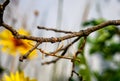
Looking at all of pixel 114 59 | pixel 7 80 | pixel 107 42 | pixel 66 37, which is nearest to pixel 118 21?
pixel 66 37

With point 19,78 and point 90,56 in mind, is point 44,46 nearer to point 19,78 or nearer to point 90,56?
point 19,78

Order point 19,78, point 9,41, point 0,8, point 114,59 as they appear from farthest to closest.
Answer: point 114,59
point 9,41
point 19,78
point 0,8

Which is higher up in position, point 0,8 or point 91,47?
point 91,47

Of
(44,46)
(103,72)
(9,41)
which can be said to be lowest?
(44,46)

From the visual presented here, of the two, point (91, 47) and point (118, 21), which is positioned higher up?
point (91, 47)

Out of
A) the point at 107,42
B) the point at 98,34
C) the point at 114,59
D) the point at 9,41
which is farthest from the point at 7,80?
the point at 114,59

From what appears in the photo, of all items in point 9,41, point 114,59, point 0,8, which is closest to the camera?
point 0,8

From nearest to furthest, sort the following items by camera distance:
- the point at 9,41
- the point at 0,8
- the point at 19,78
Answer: the point at 0,8, the point at 19,78, the point at 9,41

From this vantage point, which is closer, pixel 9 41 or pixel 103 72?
pixel 9 41

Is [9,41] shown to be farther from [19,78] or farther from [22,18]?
[19,78]
